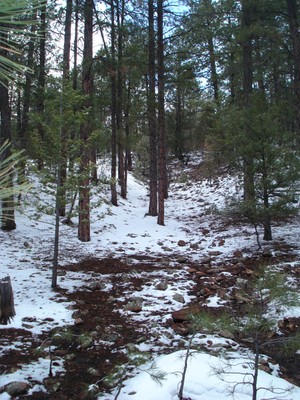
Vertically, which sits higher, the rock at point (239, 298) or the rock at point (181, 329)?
the rock at point (239, 298)

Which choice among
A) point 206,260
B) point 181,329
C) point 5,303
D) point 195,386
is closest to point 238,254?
point 206,260

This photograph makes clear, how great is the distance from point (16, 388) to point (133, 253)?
22.3ft

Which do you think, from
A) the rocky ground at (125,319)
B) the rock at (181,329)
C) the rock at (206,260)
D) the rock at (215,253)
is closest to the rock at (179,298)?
the rocky ground at (125,319)

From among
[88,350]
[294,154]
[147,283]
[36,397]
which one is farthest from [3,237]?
[294,154]

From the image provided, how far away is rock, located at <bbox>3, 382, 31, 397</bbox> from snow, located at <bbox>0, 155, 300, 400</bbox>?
80mm

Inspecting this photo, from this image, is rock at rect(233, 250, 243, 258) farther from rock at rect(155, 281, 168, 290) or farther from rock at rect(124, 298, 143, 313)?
rock at rect(124, 298, 143, 313)

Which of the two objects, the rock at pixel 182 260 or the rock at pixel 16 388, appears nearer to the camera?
the rock at pixel 16 388

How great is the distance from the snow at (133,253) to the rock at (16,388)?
0.08 metres

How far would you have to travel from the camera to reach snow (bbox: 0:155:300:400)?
12.6 feet

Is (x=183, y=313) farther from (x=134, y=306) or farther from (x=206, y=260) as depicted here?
(x=206, y=260)

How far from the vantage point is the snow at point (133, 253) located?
12.6 ft

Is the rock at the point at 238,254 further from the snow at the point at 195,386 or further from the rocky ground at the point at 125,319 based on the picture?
the snow at the point at 195,386

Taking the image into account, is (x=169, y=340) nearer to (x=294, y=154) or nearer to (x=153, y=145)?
(x=294, y=154)

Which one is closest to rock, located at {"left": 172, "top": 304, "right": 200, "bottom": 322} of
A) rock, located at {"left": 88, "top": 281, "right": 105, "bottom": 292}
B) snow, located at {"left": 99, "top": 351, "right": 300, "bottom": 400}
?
snow, located at {"left": 99, "top": 351, "right": 300, "bottom": 400}
